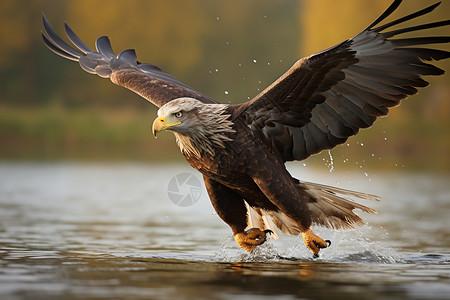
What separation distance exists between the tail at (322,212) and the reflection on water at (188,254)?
0.24m

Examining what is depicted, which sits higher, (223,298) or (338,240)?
(338,240)

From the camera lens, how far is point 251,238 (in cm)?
794

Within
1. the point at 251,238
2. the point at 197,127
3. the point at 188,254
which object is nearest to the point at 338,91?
the point at 197,127

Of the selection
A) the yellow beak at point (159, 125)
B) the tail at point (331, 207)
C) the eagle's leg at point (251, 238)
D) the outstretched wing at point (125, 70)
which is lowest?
the eagle's leg at point (251, 238)

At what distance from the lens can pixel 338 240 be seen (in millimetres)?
8844

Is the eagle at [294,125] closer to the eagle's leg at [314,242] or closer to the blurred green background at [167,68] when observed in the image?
the eagle's leg at [314,242]

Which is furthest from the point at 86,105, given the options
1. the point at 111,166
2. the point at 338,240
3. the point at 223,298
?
the point at 223,298

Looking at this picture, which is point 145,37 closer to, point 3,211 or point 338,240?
point 3,211

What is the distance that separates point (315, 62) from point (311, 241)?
1.64 metres

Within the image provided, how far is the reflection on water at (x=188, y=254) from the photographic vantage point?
5.60 metres

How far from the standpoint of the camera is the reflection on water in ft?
18.4

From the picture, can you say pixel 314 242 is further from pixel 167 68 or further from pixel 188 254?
pixel 167 68

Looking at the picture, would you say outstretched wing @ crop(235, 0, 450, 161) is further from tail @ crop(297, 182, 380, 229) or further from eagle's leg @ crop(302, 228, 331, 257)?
eagle's leg @ crop(302, 228, 331, 257)

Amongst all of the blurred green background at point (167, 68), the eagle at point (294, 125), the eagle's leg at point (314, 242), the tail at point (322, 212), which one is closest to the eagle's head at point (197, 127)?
the eagle at point (294, 125)
